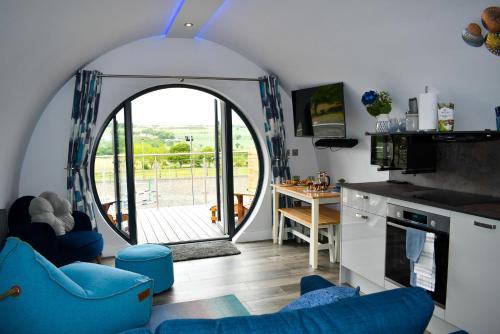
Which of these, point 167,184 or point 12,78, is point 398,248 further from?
point 167,184

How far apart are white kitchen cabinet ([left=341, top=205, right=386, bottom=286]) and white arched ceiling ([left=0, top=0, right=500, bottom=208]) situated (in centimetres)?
104

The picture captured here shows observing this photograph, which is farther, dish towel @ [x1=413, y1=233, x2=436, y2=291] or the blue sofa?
dish towel @ [x1=413, y1=233, x2=436, y2=291]

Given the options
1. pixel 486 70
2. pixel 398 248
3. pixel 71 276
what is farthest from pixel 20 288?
pixel 486 70

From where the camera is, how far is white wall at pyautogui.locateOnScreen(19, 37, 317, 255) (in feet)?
14.3

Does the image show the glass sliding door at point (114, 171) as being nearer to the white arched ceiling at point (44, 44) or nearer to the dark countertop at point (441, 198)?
the white arched ceiling at point (44, 44)

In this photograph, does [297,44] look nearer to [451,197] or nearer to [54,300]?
[451,197]

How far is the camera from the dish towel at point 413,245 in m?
2.68

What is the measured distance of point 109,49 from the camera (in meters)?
4.42

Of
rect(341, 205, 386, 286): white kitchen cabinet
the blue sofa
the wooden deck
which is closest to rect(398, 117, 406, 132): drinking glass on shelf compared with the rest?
rect(341, 205, 386, 286): white kitchen cabinet

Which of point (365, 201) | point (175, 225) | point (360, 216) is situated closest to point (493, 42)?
point (365, 201)

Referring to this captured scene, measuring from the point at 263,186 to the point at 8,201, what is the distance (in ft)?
10.1

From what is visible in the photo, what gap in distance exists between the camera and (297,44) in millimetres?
3896

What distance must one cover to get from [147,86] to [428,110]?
328 cm

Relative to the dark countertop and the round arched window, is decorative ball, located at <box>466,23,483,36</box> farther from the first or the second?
the round arched window
